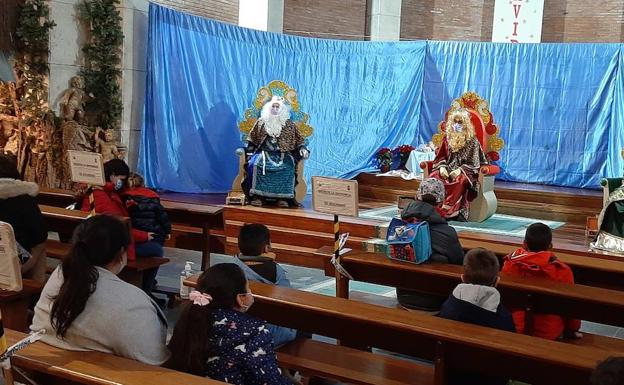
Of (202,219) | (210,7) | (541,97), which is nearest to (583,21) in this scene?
(541,97)

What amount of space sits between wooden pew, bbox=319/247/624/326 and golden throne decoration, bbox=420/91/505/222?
4197 mm

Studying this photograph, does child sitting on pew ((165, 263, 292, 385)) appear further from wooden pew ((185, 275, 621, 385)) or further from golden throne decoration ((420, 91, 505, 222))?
golden throne decoration ((420, 91, 505, 222))

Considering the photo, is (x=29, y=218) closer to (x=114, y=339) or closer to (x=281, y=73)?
(x=114, y=339)

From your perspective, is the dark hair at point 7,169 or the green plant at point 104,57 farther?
the green plant at point 104,57

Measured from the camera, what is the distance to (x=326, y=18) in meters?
13.6

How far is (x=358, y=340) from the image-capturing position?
10.6 ft

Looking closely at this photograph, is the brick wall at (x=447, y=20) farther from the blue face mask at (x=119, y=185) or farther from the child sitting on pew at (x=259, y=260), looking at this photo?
the child sitting on pew at (x=259, y=260)

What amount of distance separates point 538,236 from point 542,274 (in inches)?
10.9

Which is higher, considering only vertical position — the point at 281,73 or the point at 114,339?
the point at 281,73

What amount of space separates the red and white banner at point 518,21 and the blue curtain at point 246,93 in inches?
73.3

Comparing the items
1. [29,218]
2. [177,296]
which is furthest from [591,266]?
[29,218]

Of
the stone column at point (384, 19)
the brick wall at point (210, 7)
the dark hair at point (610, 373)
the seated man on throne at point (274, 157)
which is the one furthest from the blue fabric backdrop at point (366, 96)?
the dark hair at point (610, 373)

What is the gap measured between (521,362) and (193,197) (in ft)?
24.0

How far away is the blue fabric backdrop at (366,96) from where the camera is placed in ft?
32.9
